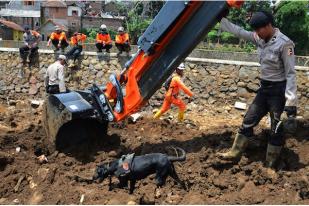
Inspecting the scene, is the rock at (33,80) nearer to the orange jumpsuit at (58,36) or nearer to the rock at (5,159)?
the orange jumpsuit at (58,36)

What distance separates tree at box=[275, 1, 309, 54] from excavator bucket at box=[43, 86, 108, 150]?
19.6 m

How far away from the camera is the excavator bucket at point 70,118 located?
6.70m

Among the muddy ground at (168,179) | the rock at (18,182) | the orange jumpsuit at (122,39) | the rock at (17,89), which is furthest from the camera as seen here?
the rock at (17,89)

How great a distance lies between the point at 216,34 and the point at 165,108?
21861 mm

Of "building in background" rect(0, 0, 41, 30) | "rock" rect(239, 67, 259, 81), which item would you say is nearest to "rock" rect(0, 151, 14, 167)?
"rock" rect(239, 67, 259, 81)

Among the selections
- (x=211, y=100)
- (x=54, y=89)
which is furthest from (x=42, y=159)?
(x=211, y=100)

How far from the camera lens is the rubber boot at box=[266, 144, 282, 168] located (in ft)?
19.0

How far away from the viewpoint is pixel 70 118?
21.7ft

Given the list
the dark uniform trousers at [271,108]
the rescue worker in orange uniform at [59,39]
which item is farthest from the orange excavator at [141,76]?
the rescue worker in orange uniform at [59,39]

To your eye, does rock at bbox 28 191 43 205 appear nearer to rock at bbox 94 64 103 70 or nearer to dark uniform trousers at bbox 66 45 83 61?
rock at bbox 94 64 103 70

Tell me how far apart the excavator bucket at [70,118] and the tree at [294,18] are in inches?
770

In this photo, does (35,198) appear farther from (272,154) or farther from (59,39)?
(59,39)

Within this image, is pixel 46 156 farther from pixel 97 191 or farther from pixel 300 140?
pixel 300 140

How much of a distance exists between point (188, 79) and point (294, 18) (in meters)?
14.3
